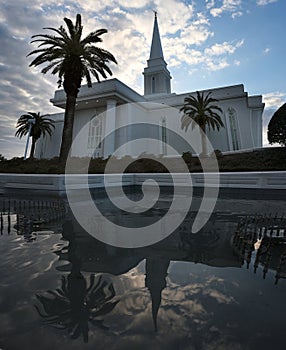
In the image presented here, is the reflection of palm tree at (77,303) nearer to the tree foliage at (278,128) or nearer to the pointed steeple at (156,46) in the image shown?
the tree foliage at (278,128)

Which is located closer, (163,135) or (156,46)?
(163,135)

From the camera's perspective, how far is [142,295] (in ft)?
7.42

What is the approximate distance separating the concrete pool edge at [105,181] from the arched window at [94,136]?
42.4 feet

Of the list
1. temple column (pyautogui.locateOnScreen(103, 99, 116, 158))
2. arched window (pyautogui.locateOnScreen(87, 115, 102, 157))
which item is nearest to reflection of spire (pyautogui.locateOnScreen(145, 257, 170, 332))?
temple column (pyautogui.locateOnScreen(103, 99, 116, 158))

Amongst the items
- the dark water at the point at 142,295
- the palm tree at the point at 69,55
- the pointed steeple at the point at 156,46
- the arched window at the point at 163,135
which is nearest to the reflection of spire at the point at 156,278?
the dark water at the point at 142,295

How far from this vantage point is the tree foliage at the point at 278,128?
16625 millimetres

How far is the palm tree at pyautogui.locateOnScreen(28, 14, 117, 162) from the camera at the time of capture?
15.8 meters

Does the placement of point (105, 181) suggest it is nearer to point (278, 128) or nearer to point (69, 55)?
point (69, 55)

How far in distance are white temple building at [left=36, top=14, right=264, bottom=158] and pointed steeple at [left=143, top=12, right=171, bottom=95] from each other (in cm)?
418

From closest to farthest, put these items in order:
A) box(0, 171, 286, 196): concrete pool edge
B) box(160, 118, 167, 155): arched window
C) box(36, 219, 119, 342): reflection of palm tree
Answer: box(36, 219, 119, 342): reflection of palm tree
box(0, 171, 286, 196): concrete pool edge
box(160, 118, 167, 155): arched window

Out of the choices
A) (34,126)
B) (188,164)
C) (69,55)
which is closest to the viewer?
(69,55)

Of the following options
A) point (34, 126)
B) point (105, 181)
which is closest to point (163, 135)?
point (34, 126)

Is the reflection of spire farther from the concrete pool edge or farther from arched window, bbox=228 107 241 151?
arched window, bbox=228 107 241 151

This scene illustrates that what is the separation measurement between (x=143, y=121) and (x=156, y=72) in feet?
33.3
